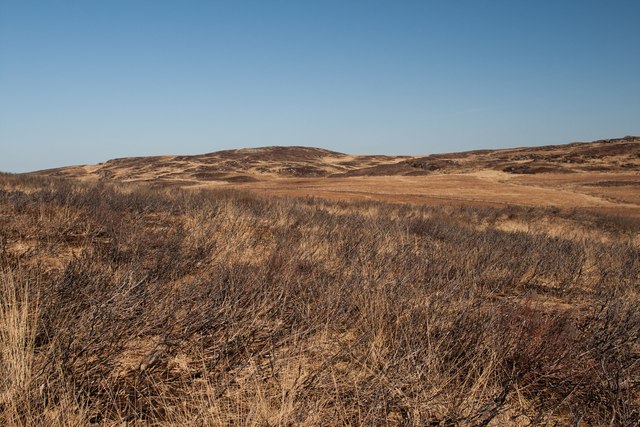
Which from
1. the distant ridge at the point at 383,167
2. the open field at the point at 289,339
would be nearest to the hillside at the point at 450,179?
the distant ridge at the point at 383,167

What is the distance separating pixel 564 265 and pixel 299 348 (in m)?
5.69

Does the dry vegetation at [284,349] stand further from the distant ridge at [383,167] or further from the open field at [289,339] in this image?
the distant ridge at [383,167]

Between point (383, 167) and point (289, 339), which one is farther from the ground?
point (383, 167)

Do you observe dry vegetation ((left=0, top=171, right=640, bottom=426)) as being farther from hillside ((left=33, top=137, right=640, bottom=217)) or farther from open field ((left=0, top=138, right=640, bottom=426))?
hillside ((left=33, top=137, right=640, bottom=217))

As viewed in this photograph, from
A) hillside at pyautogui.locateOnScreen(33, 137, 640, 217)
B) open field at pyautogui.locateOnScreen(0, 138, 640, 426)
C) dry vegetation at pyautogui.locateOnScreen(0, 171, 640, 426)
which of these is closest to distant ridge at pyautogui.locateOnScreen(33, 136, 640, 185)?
hillside at pyautogui.locateOnScreen(33, 137, 640, 217)

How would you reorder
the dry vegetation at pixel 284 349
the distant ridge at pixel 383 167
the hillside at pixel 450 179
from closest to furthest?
the dry vegetation at pixel 284 349
the hillside at pixel 450 179
the distant ridge at pixel 383 167

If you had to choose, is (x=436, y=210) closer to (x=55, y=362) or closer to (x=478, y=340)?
(x=478, y=340)

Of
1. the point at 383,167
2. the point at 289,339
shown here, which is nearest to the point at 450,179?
the point at 383,167

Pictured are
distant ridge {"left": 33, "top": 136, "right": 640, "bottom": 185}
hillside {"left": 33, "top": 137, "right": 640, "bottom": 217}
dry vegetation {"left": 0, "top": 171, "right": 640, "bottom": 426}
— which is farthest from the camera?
distant ridge {"left": 33, "top": 136, "right": 640, "bottom": 185}

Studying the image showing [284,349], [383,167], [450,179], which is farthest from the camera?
[383,167]

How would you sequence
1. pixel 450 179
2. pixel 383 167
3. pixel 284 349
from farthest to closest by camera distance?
pixel 383 167
pixel 450 179
pixel 284 349

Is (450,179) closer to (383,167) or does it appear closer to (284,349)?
(383,167)

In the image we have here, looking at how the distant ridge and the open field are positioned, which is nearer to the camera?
the open field

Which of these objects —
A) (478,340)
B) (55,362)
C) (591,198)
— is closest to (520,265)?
(478,340)
